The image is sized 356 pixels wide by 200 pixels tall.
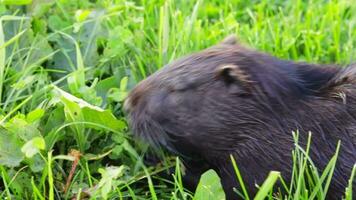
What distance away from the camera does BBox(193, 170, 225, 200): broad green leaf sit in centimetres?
276

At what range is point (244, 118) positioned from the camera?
2.96 m

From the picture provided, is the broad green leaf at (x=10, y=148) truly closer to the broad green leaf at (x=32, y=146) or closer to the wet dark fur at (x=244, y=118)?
the broad green leaf at (x=32, y=146)

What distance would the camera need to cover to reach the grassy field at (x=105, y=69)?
2.95m

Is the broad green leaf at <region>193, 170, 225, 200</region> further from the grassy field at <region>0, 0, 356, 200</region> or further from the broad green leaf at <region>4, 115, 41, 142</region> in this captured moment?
the broad green leaf at <region>4, 115, 41, 142</region>

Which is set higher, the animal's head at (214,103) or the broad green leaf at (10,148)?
the animal's head at (214,103)

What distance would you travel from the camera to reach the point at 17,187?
295cm

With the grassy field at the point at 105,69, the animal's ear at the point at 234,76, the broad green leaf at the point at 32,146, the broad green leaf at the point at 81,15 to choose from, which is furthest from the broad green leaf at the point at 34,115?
the broad green leaf at the point at 81,15

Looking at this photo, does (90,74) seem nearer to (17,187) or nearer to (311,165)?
(17,187)

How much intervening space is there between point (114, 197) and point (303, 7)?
209cm

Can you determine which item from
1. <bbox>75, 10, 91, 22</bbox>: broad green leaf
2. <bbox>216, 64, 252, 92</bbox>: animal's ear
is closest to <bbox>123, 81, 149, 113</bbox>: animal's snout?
<bbox>216, 64, 252, 92</bbox>: animal's ear

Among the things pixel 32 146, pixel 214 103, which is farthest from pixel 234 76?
pixel 32 146

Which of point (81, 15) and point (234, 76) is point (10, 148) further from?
point (81, 15)

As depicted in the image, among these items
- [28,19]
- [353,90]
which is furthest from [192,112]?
[28,19]

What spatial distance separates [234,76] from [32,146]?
76 cm
